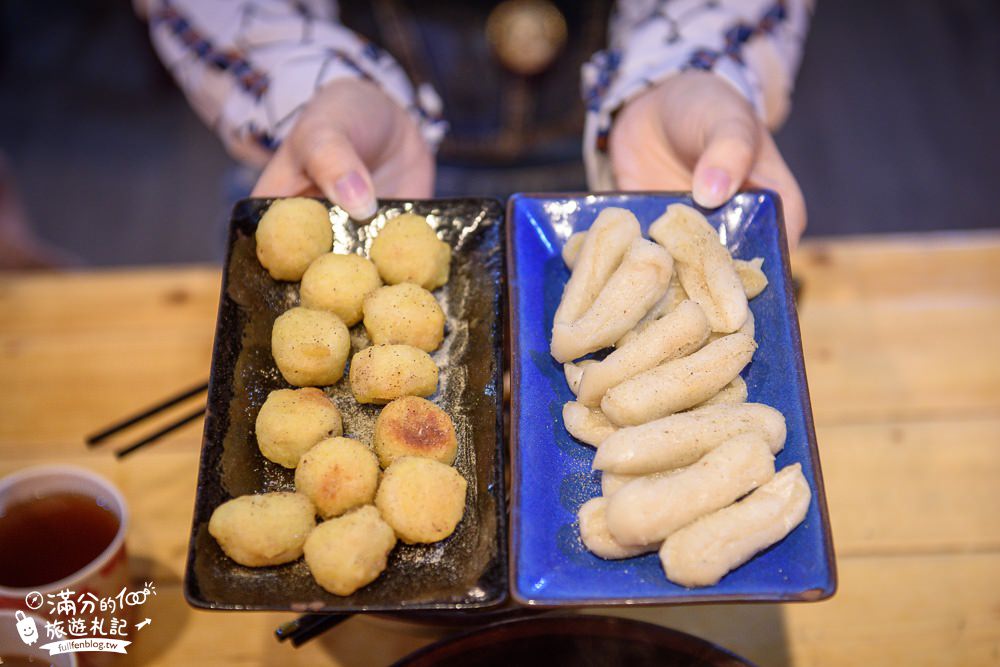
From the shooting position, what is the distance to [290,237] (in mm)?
1305

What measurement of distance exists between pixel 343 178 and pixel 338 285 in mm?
195

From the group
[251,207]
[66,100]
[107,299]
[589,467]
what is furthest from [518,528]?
[66,100]

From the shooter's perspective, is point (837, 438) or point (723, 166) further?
A: point (837, 438)

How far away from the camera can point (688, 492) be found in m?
1.03

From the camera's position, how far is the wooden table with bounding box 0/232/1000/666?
1233mm

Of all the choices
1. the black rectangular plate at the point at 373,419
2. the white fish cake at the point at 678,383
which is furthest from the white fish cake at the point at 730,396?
the black rectangular plate at the point at 373,419

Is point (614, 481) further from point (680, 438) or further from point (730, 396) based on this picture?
point (730, 396)

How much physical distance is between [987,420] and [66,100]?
3417mm

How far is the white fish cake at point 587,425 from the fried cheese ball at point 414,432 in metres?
0.16

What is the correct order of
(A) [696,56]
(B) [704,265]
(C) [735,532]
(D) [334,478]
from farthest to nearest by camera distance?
(A) [696,56]
(B) [704,265]
(D) [334,478]
(C) [735,532]

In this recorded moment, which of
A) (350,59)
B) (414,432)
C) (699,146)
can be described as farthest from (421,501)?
(350,59)

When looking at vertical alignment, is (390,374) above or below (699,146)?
below

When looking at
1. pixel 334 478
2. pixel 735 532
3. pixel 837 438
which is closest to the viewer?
pixel 735 532

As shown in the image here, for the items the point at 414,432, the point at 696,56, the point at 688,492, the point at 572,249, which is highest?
the point at 696,56
